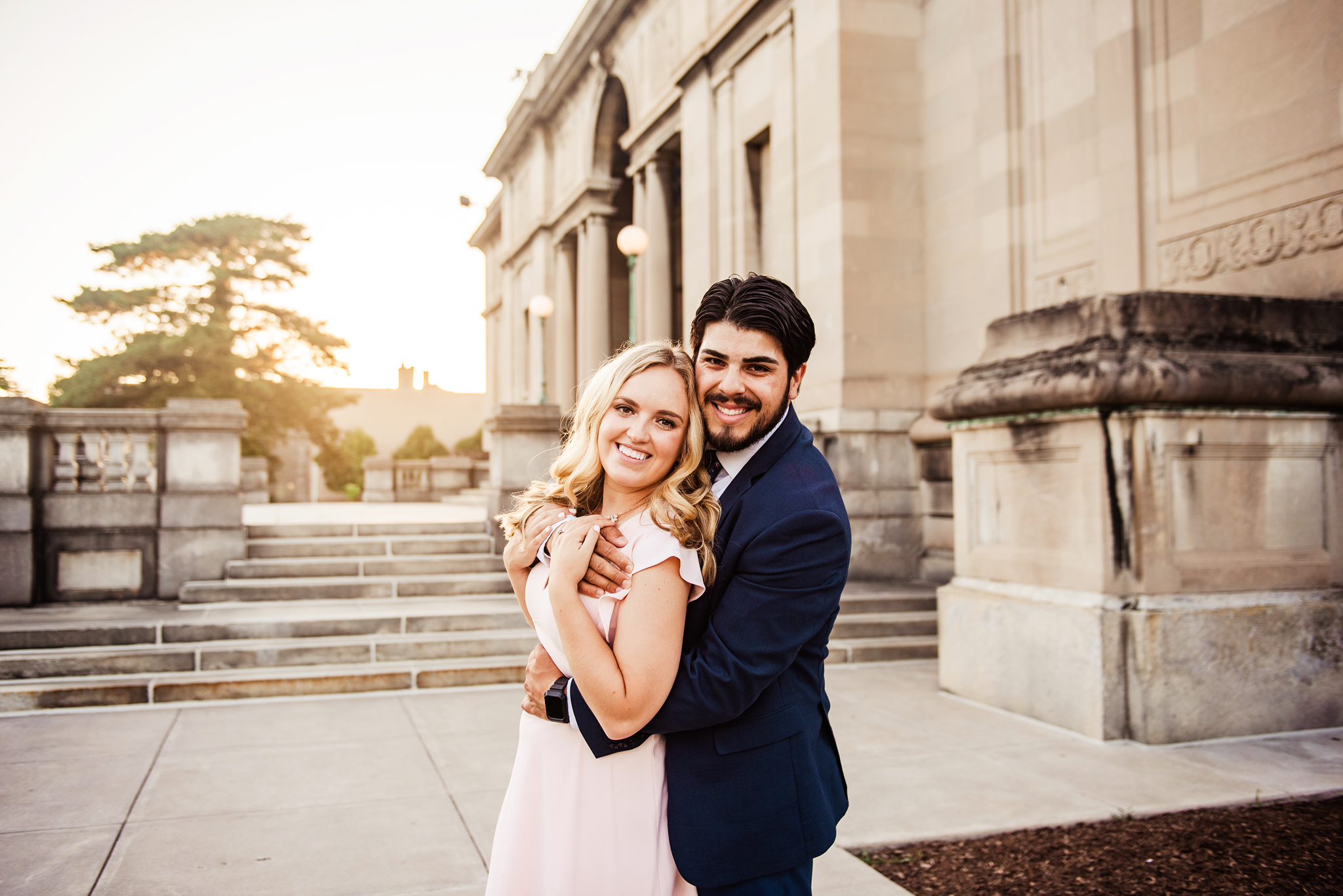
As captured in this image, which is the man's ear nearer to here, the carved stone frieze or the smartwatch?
the smartwatch

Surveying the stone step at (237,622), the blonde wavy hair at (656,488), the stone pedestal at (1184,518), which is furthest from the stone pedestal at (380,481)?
the blonde wavy hair at (656,488)

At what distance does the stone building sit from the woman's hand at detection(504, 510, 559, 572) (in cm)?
412

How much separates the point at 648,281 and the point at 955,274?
8766mm

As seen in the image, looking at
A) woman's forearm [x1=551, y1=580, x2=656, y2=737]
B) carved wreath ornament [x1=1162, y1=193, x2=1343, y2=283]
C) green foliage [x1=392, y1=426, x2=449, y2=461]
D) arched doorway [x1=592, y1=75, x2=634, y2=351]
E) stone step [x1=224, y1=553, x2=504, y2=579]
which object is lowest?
stone step [x1=224, y1=553, x2=504, y2=579]

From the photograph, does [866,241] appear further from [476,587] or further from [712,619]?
[712,619]

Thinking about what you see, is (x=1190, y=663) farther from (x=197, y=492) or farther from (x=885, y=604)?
(x=197, y=492)

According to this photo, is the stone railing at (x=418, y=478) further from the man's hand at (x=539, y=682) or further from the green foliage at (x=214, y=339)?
the man's hand at (x=539, y=682)

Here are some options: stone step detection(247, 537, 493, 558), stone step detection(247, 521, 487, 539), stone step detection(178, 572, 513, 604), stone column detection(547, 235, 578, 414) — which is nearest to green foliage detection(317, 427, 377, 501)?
stone column detection(547, 235, 578, 414)

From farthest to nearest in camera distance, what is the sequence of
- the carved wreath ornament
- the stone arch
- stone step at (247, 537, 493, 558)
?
the stone arch, stone step at (247, 537, 493, 558), the carved wreath ornament

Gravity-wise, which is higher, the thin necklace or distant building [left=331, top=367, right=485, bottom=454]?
distant building [left=331, top=367, right=485, bottom=454]

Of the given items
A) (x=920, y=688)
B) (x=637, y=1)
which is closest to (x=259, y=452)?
(x=637, y=1)

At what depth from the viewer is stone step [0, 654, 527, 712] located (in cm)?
628

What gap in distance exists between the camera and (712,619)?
1.81 metres

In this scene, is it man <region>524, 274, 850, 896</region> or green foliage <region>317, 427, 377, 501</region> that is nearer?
man <region>524, 274, 850, 896</region>
